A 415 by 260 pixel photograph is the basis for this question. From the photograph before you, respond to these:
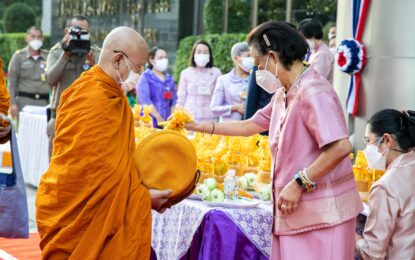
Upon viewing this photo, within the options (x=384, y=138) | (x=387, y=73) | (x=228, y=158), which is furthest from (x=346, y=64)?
(x=384, y=138)

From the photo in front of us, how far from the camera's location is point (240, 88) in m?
8.53

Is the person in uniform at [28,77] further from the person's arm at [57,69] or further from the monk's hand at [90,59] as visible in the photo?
the monk's hand at [90,59]

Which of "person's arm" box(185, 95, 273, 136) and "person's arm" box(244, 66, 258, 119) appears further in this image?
"person's arm" box(244, 66, 258, 119)

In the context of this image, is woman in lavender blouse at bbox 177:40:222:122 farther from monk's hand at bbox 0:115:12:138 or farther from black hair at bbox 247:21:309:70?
black hair at bbox 247:21:309:70

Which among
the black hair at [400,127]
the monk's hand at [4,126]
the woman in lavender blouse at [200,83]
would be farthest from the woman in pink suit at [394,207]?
the woman in lavender blouse at [200,83]

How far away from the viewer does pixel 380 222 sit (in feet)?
13.6

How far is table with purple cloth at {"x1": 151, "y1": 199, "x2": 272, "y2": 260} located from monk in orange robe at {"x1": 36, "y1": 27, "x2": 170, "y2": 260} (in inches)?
24.6

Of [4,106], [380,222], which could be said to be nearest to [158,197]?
[380,222]

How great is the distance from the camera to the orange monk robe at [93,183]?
12.1 ft

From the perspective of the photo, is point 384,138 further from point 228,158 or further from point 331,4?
point 331,4

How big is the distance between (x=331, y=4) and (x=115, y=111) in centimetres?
1315

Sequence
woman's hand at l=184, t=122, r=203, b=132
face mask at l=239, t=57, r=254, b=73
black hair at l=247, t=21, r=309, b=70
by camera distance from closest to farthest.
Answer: black hair at l=247, t=21, r=309, b=70 < woman's hand at l=184, t=122, r=203, b=132 < face mask at l=239, t=57, r=254, b=73

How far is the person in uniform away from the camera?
1059cm

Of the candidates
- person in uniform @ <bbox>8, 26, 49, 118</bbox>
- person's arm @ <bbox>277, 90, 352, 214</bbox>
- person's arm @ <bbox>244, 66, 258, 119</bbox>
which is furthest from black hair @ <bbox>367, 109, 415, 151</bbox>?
person in uniform @ <bbox>8, 26, 49, 118</bbox>
